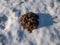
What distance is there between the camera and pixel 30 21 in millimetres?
2598

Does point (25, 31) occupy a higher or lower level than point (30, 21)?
lower

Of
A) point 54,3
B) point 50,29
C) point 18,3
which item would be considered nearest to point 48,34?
point 50,29

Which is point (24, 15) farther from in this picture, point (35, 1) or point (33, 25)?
point (35, 1)

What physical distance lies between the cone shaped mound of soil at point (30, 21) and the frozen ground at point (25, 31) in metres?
0.07

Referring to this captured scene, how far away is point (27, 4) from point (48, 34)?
899 mm

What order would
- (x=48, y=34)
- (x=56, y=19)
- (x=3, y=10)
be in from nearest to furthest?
1. (x=48, y=34)
2. (x=56, y=19)
3. (x=3, y=10)

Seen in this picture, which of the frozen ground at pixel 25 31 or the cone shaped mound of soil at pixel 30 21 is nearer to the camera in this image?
the frozen ground at pixel 25 31

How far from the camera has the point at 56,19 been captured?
269 cm

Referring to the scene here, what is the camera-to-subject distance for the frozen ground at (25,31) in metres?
2.41

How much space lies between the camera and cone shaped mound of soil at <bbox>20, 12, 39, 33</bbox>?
8.41 ft

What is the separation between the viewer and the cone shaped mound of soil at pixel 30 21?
8.41 ft

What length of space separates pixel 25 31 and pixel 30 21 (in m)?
0.22

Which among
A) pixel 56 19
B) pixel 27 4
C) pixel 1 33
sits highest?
pixel 27 4

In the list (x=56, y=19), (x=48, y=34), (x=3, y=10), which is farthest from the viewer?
(x=3, y=10)
